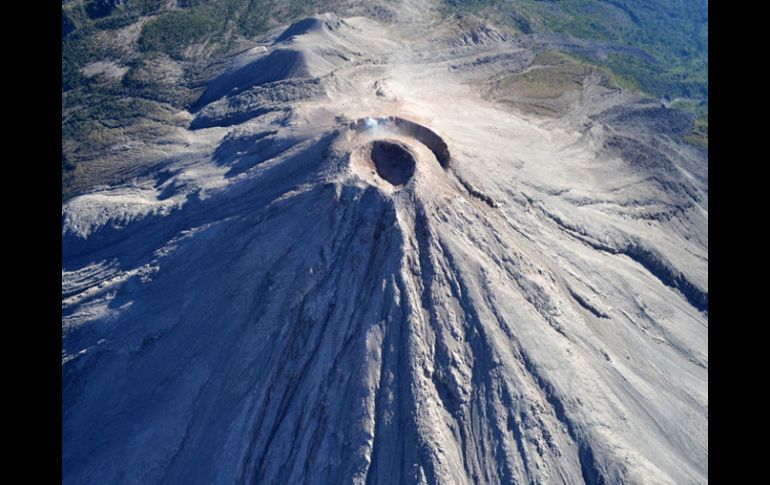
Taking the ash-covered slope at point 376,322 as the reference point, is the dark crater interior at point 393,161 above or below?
above

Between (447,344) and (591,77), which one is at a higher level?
(591,77)

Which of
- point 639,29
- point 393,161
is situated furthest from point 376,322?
point 639,29

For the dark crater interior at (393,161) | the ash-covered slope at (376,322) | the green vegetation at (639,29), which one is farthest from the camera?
the green vegetation at (639,29)

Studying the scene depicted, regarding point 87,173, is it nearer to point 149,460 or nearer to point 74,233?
point 74,233

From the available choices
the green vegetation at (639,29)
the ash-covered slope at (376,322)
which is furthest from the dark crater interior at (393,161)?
the green vegetation at (639,29)

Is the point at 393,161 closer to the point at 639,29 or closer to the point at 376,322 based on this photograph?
the point at 376,322

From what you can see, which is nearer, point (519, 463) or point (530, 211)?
point (519, 463)

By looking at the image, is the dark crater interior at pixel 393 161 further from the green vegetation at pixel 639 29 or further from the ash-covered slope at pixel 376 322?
the green vegetation at pixel 639 29
